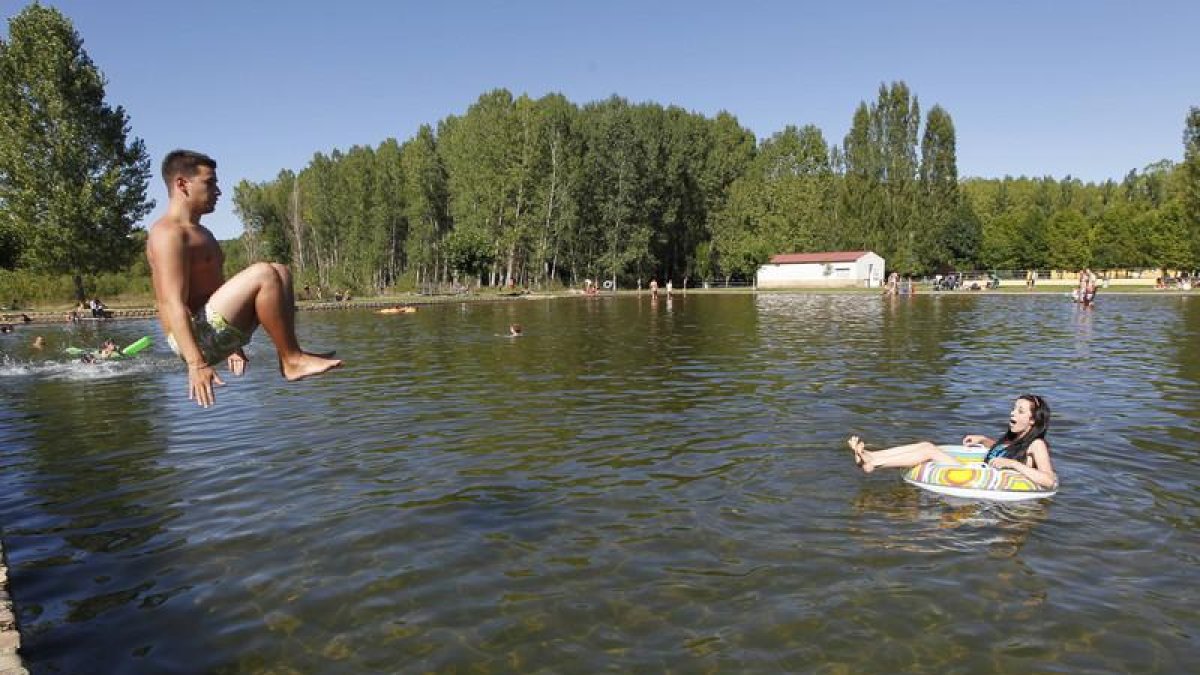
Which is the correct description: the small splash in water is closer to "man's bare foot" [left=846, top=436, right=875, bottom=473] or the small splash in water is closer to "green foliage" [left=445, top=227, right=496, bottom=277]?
"man's bare foot" [left=846, top=436, right=875, bottom=473]

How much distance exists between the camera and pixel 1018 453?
10.2 m

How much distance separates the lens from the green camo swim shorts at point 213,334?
554cm

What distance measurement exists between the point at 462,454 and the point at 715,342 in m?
19.5

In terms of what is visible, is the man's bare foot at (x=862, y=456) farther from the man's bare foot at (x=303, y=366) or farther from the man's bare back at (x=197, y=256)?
the man's bare back at (x=197, y=256)

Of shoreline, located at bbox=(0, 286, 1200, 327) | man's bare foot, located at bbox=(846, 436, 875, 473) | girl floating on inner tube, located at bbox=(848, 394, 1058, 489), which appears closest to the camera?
girl floating on inner tube, located at bbox=(848, 394, 1058, 489)

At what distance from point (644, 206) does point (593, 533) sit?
3342 inches

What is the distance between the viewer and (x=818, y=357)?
2495 cm

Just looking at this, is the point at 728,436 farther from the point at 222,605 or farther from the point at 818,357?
the point at 818,357

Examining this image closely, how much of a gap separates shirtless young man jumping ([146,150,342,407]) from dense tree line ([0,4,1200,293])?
75063mm

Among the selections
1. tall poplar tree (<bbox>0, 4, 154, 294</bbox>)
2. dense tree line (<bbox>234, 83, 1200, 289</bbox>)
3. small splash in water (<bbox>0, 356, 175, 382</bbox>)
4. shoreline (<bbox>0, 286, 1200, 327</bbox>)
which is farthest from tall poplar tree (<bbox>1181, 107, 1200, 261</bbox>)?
tall poplar tree (<bbox>0, 4, 154, 294</bbox>)

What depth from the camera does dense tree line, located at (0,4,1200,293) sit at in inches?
3361

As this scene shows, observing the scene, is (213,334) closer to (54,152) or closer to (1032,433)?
(1032,433)

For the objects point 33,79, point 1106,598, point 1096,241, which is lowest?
point 1106,598

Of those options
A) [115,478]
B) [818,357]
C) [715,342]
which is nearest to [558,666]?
[115,478]
